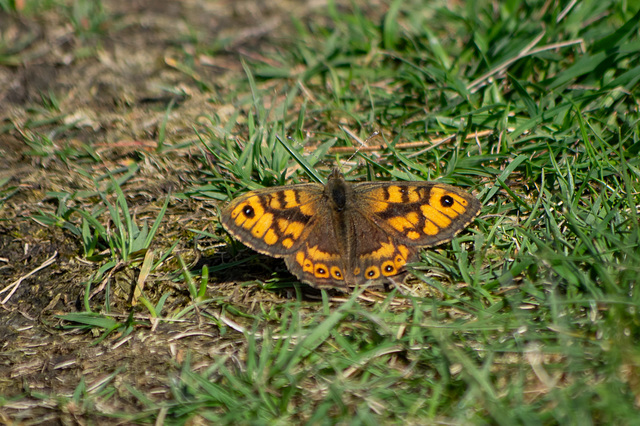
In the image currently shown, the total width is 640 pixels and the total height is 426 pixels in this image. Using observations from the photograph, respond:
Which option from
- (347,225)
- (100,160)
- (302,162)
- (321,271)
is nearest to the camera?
(321,271)

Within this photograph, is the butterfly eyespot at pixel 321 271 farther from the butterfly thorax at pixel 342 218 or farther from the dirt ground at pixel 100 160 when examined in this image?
the dirt ground at pixel 100 160

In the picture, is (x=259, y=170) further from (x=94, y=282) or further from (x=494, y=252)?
(x=494, y=252)

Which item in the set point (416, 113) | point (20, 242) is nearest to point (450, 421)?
point (416, 113)

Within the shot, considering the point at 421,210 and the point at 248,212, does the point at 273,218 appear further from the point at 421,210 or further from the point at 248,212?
the point at 421,210

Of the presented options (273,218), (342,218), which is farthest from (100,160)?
(342,218)

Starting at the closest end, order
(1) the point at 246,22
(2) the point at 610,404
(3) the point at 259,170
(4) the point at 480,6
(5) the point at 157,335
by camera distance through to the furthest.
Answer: (2) the point at 610,404
(5) the point at 157,335
(3) the point at 259,170
(4) the point at 480,6
(1) the point at 246,22

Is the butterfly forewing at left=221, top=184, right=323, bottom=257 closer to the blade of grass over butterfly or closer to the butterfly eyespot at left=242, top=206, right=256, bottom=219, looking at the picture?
the butterfly eyespot at left=242, top=206, right=256, bottom=219
